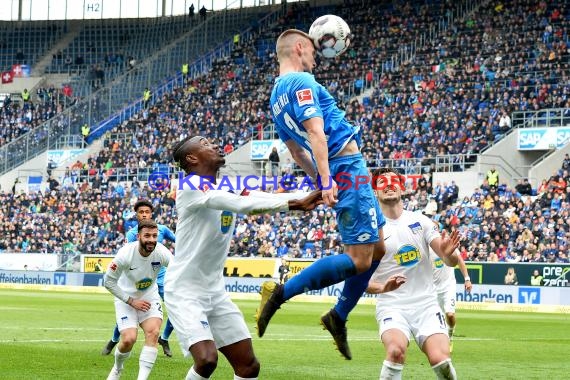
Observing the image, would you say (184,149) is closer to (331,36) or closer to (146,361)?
(331,36)

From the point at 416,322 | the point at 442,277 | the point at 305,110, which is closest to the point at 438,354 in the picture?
the point at 416,322

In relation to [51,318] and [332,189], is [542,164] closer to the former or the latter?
[51,318]

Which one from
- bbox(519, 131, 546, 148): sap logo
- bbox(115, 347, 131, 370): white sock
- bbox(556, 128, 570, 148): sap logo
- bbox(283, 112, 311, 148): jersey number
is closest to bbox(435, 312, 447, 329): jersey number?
bbox(283, 112, 311, 148): jersey number

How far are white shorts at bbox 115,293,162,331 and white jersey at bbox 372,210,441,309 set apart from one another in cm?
377

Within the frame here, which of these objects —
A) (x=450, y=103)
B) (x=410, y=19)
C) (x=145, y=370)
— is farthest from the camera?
(x=410, y=19)

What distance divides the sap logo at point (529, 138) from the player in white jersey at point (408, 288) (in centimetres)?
3203

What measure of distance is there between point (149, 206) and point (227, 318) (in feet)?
21.5

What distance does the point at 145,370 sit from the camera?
1196 cm

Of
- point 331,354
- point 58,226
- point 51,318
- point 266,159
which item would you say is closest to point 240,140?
point 266,159

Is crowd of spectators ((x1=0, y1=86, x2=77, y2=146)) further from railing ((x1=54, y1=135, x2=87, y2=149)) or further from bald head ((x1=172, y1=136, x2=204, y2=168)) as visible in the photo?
bald head ((x1=172, y1=136, x2=204, y2=168))

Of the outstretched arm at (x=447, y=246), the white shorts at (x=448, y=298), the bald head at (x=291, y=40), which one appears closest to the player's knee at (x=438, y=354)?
the outstretched arm at (x=447, y=246)

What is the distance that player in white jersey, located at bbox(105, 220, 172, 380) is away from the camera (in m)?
13.3

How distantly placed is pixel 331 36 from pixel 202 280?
2.43 meters

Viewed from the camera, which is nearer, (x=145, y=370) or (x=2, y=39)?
(x=145, y=370)
